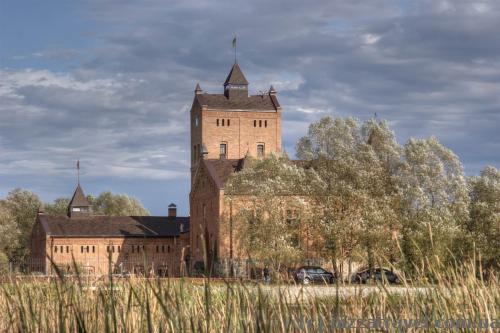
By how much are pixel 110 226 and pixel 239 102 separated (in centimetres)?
1707

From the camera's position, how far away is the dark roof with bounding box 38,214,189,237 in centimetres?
7188

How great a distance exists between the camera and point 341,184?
44.6m

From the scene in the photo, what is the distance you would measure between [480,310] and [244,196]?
40194 millimetres

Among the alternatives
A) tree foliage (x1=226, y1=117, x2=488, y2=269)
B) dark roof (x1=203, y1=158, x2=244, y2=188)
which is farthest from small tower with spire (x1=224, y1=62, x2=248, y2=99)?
tree foliage (x1=226, y1=117, x2=488, y2=269)

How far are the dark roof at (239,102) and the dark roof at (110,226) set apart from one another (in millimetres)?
11924

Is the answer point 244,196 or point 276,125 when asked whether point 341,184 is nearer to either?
point 244,196

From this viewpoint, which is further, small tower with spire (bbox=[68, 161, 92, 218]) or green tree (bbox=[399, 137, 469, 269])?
small tower with spire (bbox=[68, 161, 92, 218])

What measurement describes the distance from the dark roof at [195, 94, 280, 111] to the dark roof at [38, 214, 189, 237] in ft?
39.1

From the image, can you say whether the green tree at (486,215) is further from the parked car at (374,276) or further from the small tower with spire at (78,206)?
the small tower with spire at (78,206)

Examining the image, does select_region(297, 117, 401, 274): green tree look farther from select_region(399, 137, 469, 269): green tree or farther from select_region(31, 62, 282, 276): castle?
select_region(31, 62, 282, 276): castle

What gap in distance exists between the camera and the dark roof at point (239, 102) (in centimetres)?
7425

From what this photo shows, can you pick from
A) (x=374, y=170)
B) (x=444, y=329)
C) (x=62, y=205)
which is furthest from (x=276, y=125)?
(x=444, y=329)

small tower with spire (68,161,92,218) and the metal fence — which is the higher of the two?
small tower with spire (68,161,92,218)

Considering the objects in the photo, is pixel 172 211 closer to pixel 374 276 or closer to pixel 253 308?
pixel 374 276
